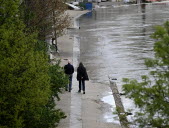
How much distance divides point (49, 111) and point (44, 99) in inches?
73.2


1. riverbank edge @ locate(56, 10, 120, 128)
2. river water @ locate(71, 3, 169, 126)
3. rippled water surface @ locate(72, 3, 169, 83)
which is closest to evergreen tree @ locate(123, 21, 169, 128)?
riverbank edge @ locate(56, 10, 120, 128)

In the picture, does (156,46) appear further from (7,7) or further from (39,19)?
(39,19)

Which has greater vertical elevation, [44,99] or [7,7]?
[7,7]

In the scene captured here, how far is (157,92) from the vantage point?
9.14 meters

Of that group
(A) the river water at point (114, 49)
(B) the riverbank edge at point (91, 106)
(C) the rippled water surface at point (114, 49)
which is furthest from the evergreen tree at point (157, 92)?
(C) the rippled water surface at point (114, 49)

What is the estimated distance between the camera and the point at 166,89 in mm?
9148

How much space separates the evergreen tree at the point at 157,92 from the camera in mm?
8953

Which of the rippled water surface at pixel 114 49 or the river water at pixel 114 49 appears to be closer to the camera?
the river water at pixel 114 49

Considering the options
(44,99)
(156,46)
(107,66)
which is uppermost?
(156,46)

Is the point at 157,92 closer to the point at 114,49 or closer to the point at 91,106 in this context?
the point at 91,106

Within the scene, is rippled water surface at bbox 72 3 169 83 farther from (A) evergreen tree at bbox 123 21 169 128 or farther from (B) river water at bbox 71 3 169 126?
(A) evergreen tree at bbox 123 21 169 128

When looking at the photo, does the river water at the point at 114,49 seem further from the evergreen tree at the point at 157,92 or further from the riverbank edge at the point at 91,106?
the evergreen tree at the point at 157,92

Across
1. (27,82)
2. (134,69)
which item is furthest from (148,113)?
(134,69)

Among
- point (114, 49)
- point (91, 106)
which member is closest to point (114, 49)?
point (114, 49)
